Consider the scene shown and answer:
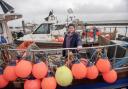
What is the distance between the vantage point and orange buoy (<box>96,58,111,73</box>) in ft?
16.1

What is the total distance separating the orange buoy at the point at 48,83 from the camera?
4.55 metres

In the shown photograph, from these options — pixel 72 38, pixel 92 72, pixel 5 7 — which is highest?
pixel 5 7

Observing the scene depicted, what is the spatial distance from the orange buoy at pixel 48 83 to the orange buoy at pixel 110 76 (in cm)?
110

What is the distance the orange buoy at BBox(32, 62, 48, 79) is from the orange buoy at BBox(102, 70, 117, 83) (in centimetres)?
126

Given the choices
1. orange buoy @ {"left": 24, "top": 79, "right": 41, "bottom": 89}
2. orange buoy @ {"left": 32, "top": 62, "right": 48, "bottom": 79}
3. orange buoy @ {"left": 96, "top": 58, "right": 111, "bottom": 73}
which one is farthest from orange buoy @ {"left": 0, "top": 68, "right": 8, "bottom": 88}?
orange buoy @ {"left": 96, "top": 58, "right": 111, "bottom": 73}

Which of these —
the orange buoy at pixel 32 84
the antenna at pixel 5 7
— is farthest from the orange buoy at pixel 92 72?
the antenna at pixel 5 7

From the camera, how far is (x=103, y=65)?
4.91 meters

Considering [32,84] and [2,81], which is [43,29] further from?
[32,84]

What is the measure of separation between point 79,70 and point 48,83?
626 mm

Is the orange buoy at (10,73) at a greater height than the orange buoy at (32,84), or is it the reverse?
the orange buoy at (10,73)

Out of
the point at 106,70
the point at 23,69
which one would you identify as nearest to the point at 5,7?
the point at 23,69

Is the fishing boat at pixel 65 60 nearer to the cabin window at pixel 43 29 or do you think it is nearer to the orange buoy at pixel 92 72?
the orange buoy at pixel 92 72

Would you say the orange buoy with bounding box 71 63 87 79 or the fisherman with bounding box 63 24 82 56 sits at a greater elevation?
Result: the fisherman with bounding box 63 24 82 56

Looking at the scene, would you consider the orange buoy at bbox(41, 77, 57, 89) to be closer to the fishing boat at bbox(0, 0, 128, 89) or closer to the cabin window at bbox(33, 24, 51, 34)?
the fishing boat at bbox(0, 0, 128, 89)
